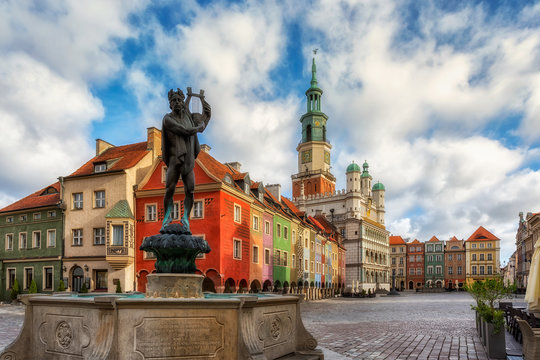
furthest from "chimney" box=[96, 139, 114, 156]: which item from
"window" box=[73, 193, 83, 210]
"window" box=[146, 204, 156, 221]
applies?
"window" box=[146, 204, 156, 221]

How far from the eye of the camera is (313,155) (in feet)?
312

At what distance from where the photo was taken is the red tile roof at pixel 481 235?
115956 mm

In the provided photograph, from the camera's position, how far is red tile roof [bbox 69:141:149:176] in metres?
32.3

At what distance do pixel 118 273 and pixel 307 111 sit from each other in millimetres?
75204

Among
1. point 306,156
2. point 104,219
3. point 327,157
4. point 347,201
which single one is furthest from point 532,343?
point 327,157

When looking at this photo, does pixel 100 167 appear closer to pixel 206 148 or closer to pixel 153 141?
pixel 153 141

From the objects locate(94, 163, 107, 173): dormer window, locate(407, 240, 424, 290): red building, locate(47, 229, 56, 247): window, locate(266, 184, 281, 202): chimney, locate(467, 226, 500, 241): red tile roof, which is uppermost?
locate(94, 163, 107, 173): dormer window

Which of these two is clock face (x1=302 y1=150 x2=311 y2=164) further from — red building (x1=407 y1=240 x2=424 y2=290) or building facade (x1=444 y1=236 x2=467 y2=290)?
building facade (x1=444 y1=236 x2=467 y2=290)

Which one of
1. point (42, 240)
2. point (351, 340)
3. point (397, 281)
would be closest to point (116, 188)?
point (42, 240)

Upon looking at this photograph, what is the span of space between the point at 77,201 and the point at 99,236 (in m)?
3.54

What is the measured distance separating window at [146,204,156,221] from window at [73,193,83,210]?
542 cm

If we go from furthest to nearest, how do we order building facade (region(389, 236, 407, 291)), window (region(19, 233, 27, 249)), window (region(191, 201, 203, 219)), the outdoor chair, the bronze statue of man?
building facade (region(389, 236, 407, 291))
window (region(19, 233, 27, 249))
window (region(191, 201, 203, 219))
the bronze statue of man
the outdoor chair

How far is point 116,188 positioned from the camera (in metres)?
31.2

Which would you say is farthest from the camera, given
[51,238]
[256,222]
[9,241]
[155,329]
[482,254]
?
[482,254]
